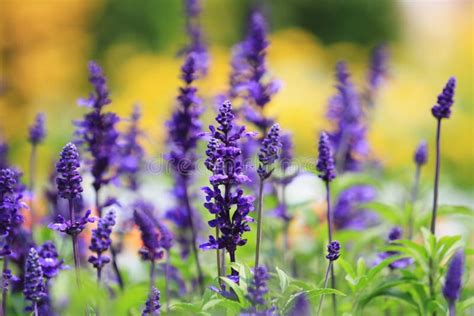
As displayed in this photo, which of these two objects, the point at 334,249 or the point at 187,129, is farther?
the point at 187,129

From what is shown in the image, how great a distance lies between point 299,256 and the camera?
4.73 metres

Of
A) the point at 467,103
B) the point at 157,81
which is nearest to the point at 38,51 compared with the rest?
the point at 157,81

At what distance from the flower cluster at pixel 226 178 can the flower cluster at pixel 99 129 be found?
957 millimetres

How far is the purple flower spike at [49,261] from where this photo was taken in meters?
3.15

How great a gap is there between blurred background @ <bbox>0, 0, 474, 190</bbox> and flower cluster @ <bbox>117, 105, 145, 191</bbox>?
717cm

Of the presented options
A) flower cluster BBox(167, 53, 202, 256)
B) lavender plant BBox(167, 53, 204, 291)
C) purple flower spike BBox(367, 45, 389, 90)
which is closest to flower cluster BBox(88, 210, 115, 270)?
flower cluster BBox(167, 53, 202, 256)

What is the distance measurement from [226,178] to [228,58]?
12611mm

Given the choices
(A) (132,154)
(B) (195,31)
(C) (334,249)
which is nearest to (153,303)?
(C) (334,249)

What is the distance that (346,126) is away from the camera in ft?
16.2

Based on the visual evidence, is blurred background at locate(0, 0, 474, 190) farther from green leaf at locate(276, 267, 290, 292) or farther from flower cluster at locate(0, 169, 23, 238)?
flower cluster at locate(0, 169, 23, 238)

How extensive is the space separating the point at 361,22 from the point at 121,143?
19.9m

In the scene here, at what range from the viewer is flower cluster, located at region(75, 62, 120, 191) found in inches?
142

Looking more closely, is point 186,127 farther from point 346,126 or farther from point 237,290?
→ point 346,126

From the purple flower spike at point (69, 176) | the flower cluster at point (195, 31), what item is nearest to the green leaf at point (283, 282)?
the purple flower spike at point (69, 176)
